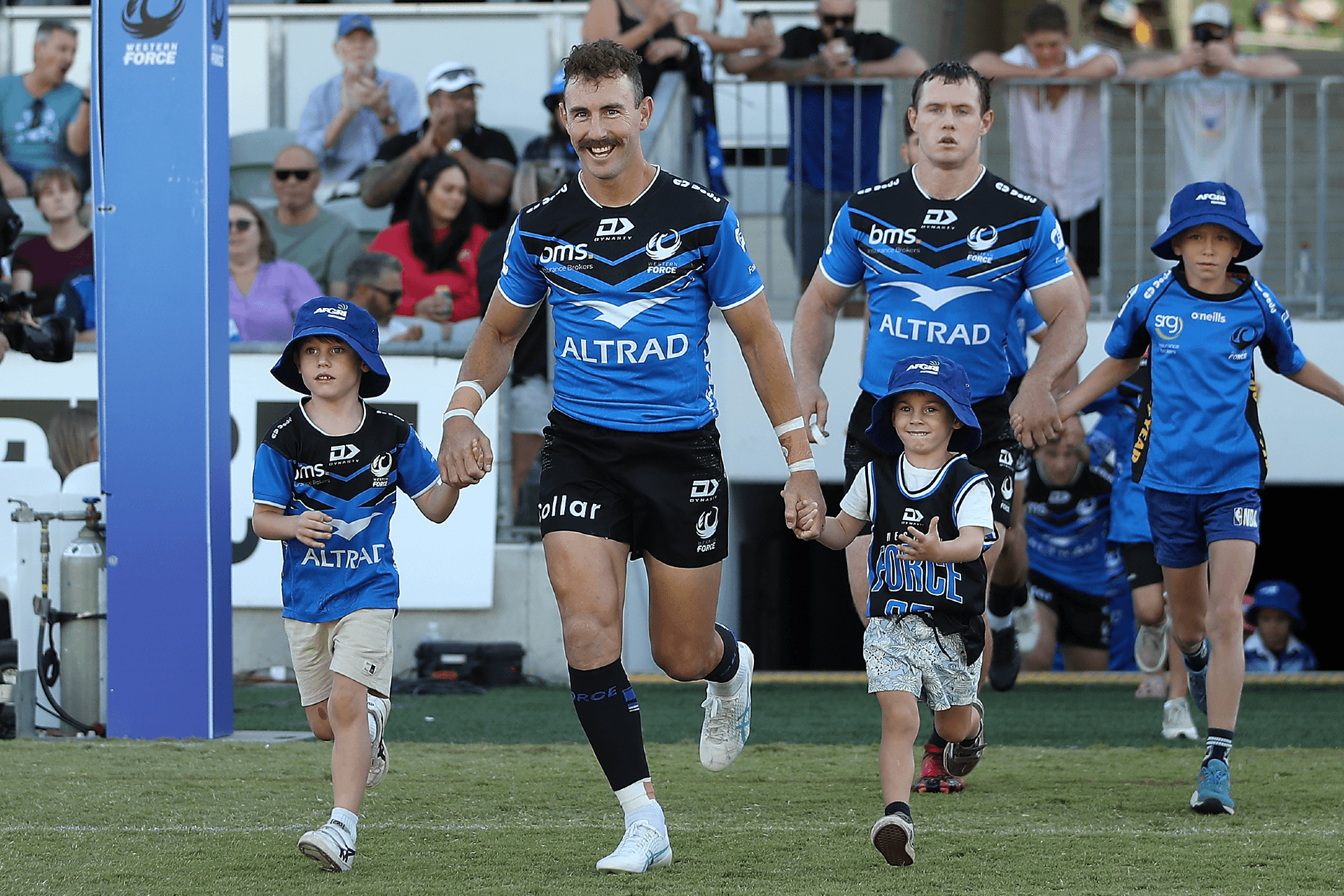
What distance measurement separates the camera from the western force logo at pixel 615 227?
4.64m

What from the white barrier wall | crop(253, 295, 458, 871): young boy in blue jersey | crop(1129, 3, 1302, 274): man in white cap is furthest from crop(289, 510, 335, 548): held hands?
crop(1129, 3, 1302, 274): man in white cap

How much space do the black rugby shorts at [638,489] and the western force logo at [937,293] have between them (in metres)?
1.14

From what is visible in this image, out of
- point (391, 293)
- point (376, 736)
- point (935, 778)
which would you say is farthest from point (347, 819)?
point (391, 293)

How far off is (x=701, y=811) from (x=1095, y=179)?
651cm

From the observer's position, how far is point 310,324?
16.2 ft

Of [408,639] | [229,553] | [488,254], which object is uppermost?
[488,254]

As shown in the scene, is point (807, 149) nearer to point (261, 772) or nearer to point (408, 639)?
point (408, 639)

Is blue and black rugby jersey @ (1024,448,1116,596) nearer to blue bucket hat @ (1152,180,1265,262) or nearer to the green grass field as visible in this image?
the green grass field

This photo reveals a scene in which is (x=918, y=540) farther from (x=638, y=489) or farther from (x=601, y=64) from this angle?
(x=601, y=64)

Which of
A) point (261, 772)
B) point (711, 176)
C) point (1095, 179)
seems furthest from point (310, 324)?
point (1095, 179)

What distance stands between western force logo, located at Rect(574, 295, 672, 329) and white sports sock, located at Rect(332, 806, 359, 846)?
147 centimetres

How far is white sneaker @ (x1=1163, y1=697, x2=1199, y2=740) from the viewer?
24.8 ft

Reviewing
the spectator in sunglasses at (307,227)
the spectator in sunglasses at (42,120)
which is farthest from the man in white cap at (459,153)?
the spectator in sunglasses at (42,120)

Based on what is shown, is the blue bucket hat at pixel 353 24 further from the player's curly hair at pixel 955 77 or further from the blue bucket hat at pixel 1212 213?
the blue bucket hat at pixel 1212 213
